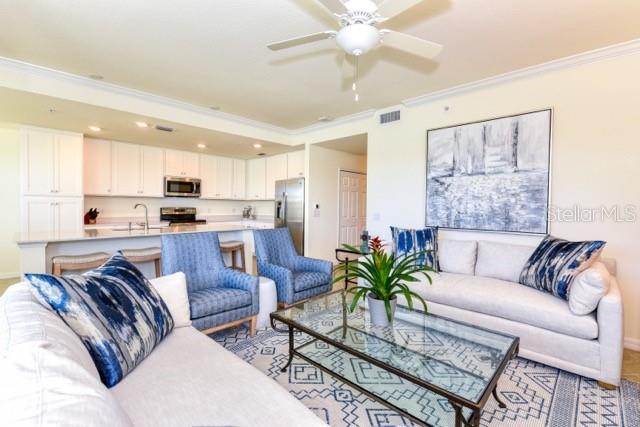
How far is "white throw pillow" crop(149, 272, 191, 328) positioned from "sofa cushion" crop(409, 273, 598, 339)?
6.59ft

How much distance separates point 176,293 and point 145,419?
2.95 ft

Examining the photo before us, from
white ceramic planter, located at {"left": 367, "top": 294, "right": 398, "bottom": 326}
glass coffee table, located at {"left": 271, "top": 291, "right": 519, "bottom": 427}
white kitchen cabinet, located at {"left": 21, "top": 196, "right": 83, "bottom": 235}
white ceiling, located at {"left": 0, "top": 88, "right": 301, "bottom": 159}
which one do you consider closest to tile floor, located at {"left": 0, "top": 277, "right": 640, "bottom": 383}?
glass coffee table, located at {"left": 271, "top": 291, "right": 519, "bottom": 427}

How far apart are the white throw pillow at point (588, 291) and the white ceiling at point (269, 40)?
189 cm

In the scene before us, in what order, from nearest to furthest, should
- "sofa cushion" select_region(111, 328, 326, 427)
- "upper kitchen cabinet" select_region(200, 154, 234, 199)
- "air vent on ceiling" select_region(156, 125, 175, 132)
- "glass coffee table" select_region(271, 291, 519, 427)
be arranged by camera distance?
"sofa cushion" select_region(111, 328, 326, 427), "glass coffee table" select_region(271, 291, 519, 427), "air vent on ceiling" select_region(156, 125, 175, 132), "upper kitchen cabinet" select_region(200, 154, 234, 199)

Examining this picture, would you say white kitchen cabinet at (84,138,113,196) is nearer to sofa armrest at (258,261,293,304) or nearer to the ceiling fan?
sofa armrest at (258,261,293,304)

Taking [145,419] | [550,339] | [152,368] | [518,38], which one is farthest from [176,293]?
[518,38]

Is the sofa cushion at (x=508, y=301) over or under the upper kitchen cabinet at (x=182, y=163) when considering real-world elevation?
under

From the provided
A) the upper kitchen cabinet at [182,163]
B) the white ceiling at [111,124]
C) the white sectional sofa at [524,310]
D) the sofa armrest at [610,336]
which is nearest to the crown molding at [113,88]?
the white ceiling at [111,124]

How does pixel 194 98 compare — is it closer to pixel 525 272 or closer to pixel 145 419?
pixel 145 419

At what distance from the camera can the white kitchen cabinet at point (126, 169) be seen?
4.95m

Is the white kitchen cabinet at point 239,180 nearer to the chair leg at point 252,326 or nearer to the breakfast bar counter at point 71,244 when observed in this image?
the breakfast bar counter at point 71,244

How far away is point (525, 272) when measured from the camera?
2.60m

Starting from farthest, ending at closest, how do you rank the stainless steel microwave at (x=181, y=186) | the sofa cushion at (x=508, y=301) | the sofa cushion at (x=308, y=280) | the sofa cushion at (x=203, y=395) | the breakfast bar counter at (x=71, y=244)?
the stainless steel microwave at (x=181, y=186) → the sofa cushion at (x=308, y=280) → the breakfast bar counter at (x=71, y=244) → the sofa cushion at (x=508, y=301) → the sofa cushion at (x=203, y=395)

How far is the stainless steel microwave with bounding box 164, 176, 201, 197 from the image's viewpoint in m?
5.45
